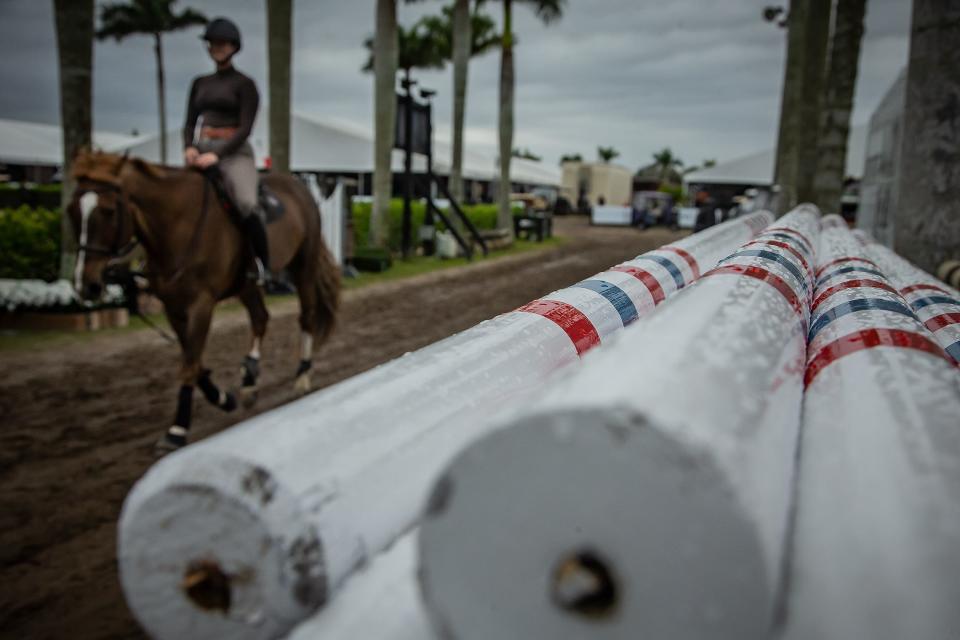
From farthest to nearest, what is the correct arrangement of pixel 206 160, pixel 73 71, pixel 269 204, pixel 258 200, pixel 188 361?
pixel 73 71
pixel 269 204
pixel 258 200
pixel 206 160
pixel 188 361

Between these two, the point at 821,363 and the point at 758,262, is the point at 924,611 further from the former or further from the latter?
the point at 758,262

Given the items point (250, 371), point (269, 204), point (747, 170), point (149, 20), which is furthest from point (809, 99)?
point (149, 20)

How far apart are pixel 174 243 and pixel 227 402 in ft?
4.20

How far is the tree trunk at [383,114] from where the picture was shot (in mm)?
15766

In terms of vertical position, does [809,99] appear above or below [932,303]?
above

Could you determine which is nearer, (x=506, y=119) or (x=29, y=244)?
(x=29, y=244)

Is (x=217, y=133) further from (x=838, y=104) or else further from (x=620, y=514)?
(x=838, y=104)

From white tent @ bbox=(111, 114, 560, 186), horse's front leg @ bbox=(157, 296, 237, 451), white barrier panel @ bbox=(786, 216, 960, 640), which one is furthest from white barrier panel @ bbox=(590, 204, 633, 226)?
white barrier panel @ bbox=(786, 216, 960, 640)

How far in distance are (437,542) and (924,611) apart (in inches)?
19.1

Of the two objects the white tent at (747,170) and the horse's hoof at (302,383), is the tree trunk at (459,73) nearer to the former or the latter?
the horse's hoof at (302,383)

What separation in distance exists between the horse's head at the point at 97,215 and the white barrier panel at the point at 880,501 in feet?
14.2

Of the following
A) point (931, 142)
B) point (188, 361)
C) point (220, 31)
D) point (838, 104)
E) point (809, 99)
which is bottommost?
point (188, 361)

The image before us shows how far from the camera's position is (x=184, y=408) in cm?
439

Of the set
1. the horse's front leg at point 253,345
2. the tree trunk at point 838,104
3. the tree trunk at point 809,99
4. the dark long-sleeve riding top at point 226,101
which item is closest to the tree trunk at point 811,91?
the tree trunk at point 809,99
